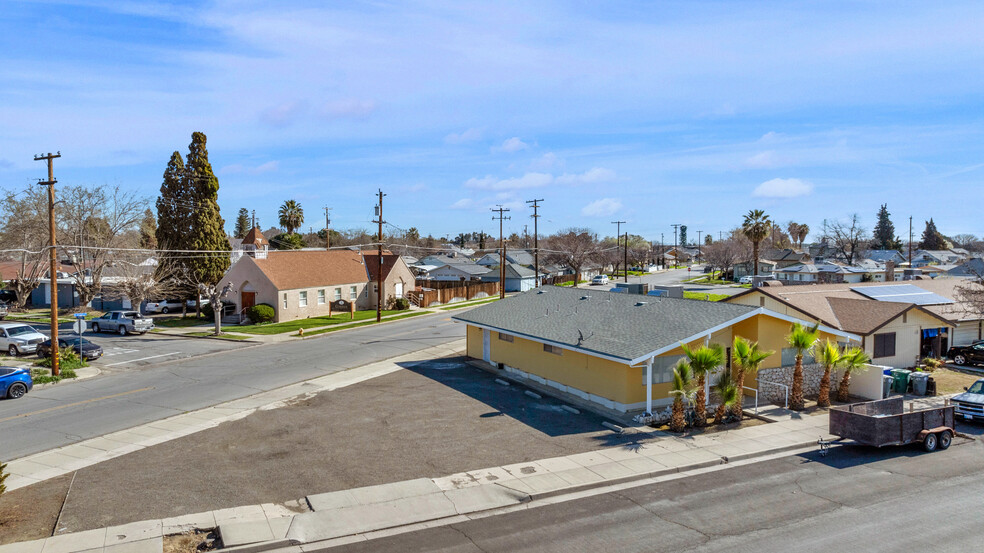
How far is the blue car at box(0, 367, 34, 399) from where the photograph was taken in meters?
25.0

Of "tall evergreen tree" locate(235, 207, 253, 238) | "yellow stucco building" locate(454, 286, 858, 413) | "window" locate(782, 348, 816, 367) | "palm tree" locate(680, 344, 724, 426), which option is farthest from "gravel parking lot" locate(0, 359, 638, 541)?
"tall evergreen tree" locate(235, 207, 253, 238)

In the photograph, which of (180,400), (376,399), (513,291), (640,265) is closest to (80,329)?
(180,400)

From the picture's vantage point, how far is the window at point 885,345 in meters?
28.6

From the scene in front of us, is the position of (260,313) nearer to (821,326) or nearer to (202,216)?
(202,216)

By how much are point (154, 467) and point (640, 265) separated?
4920 inches

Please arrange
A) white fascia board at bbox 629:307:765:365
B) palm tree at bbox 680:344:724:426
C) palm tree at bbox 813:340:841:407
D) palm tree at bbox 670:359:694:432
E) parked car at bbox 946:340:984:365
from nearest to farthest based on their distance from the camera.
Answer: palm tree at bbox 670:359:694:432
palm tree at bbox 680:344:724:426
white fascia board at bbox 629:307:765:365
palm tree at bbox 813:340:841:407
parked car at bbox 946:340:984:365

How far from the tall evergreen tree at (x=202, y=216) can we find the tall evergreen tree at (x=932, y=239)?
15494 cm

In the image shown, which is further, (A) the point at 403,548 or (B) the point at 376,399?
(B) the point at 376,399

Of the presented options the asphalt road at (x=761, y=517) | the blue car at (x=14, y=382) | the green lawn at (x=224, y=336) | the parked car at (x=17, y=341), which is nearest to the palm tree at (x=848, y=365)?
the asphalt road at (x=761, y=517)

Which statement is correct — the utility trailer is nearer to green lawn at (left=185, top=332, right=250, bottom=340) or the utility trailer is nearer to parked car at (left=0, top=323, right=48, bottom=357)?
green lawn at (left=185, top=332, right=250, bottom=340)

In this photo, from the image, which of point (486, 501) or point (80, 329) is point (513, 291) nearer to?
point (80, 329)

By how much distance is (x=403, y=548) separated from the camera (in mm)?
11711

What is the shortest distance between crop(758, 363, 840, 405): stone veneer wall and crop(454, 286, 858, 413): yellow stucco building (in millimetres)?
463

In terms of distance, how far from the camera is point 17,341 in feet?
116
